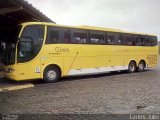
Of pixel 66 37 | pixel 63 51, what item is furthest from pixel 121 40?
pixel 63 51

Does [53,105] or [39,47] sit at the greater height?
[39,47]

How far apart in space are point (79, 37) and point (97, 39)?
5.26 ft

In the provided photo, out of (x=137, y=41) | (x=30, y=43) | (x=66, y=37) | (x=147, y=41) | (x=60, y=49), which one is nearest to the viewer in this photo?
(x=30, y=43)

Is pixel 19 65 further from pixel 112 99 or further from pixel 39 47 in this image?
pixel 112 99

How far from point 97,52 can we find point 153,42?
279 inches

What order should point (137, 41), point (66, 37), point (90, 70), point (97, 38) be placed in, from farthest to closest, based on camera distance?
point (137, 41), point (97, 38), point (90, 70), point (66, 37)

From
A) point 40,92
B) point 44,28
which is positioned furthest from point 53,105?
point 44,28

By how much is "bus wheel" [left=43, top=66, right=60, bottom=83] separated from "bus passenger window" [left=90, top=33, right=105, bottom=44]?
3.15 metres

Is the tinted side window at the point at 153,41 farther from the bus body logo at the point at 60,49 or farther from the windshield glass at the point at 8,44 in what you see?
the windshield glass at the point at 8,44

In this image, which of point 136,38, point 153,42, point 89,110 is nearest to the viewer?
point 89,110

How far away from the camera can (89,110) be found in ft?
25.4

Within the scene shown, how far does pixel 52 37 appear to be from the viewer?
14.2 metres

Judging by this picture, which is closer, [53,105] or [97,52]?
[53,105]

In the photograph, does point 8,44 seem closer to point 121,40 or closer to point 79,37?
point 79,37
